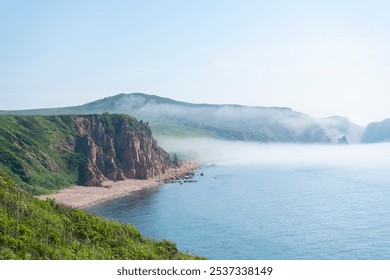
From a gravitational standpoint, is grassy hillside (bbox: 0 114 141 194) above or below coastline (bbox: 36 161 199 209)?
above

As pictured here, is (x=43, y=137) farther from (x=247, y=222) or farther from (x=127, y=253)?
(x=127, y=253)

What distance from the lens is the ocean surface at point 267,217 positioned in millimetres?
75812

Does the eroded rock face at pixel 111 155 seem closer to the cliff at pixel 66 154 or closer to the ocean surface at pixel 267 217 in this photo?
the cliff at pixel 66 154

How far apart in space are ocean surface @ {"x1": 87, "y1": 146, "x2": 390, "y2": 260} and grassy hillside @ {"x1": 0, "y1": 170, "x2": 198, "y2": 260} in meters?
47.0

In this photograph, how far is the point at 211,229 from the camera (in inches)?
3654

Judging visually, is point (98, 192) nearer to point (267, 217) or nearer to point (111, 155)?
point (111, 155)

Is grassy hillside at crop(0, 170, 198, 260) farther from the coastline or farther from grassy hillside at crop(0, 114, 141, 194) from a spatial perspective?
grassy hillside at crop(0, 114, 141, 194)

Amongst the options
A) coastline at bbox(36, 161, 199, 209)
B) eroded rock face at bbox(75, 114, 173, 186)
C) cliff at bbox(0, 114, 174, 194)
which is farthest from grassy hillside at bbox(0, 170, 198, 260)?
eroded rock face at bbox(75, 114, 173, 186)

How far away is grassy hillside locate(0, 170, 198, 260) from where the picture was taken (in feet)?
67.0

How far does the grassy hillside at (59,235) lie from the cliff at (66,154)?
116m

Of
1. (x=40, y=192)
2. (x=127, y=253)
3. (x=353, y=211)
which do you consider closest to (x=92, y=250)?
(x=127, y=253)

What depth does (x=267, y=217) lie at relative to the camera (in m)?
103

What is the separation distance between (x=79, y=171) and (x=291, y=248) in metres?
115

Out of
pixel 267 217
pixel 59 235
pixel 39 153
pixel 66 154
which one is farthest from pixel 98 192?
pixel 59 235
